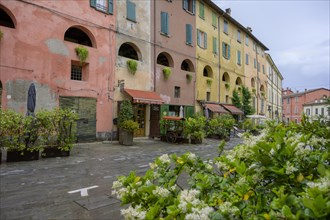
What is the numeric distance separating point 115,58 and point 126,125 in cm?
451

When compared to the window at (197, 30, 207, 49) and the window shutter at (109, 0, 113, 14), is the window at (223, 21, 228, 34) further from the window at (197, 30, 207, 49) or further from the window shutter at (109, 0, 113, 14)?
the window shutter at (109, 0, 113, 14)

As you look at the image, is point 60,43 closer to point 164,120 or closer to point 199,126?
point 164,120

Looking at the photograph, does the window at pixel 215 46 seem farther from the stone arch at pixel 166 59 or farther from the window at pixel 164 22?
the window at pixel 164 22

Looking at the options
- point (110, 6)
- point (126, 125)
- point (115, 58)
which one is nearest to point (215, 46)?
point (110, 6)

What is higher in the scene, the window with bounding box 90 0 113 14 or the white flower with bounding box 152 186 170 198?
the window with bounding box 90 0 113 14

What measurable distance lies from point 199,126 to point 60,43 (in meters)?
8.65

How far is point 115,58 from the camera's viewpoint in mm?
13570

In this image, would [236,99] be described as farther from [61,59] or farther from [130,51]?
[61,59]

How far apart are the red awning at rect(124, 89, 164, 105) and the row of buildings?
0.07m

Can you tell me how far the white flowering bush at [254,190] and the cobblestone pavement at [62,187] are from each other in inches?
95.8

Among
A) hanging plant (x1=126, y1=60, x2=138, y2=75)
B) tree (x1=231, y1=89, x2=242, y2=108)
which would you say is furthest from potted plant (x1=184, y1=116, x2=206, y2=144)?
tree (x1=231, y1=89, x2=242, y2=108)

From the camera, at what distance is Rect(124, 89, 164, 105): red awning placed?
43.9 feet

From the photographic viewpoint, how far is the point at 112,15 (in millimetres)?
13602

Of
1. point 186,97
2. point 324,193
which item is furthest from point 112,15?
point 324,193
